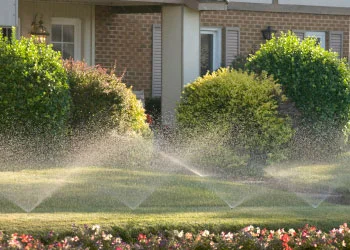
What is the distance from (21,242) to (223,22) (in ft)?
48.9

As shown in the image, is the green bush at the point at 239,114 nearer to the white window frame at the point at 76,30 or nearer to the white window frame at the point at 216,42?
the white window frame at the point at 76,30

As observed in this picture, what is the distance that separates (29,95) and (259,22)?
9.48 meters

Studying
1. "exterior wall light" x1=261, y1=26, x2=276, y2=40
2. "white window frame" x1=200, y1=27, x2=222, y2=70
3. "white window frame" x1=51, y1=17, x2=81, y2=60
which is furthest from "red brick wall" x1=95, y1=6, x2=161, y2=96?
"exterior wall light" x1=261, y1=26, x2=276, y2=40

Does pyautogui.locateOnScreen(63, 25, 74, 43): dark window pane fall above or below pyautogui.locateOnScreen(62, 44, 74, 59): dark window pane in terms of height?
above

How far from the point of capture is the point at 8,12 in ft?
53.8

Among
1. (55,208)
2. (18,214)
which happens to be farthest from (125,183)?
(18,214)

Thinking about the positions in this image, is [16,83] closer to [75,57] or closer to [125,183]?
[125,183]

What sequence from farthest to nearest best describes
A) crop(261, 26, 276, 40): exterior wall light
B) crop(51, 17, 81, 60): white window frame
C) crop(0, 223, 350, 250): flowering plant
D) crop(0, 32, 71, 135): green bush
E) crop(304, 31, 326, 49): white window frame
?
crop(304, 31, 326, 49): white window frame → crop(261, 26, 276, 40): exterior wall light → crop(51, 17, 81, 60): white window frame → crop(0, 32, 71, 135): green bush → crop(0, 223, 350, 250): flowering plant

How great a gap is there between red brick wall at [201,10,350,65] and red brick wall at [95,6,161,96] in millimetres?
1509

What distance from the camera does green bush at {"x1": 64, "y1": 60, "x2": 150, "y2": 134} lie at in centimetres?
1550

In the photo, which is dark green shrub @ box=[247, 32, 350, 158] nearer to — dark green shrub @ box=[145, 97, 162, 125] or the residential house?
the residential house

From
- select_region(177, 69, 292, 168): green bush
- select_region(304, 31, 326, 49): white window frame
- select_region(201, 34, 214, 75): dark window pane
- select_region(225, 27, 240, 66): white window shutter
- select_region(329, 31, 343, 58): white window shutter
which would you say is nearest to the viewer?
select_region(177, 69, 292, 168): green bush

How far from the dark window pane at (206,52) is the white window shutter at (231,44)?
361 mm

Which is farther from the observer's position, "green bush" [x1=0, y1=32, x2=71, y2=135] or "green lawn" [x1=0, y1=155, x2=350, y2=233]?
"green bush" [x1=0, y1=32, x2=71, y2=135]
